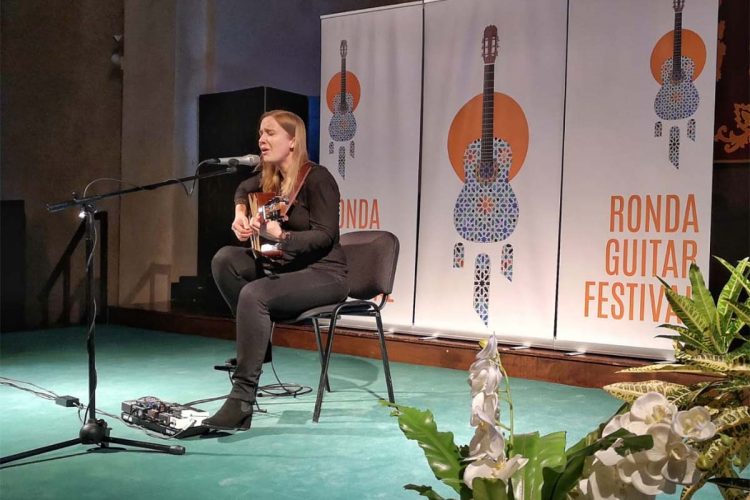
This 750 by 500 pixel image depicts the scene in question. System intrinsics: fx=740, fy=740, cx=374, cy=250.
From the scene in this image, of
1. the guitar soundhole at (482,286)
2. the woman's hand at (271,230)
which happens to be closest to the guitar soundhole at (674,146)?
the guitar soundhole at (482,286)

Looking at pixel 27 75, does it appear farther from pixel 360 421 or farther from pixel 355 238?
pixel 360 421

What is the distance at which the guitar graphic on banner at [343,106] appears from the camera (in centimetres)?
446

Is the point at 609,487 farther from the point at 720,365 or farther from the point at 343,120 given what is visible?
the point at 343,120

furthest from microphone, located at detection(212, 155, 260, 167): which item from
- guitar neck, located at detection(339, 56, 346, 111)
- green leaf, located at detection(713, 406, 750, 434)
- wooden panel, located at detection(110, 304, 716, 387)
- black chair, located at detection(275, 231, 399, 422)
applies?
guitar neck, located at detection(339, 56, 346, 111)

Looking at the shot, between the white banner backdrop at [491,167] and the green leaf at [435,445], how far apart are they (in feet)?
10.4

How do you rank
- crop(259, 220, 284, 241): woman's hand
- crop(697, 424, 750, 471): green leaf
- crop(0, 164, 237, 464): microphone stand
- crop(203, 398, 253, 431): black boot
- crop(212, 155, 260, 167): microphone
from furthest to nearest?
crop(259, 220, 284, 241): woman's hand < crop(203, 398, 253, 431): black boot < crop(212, 155, 260, 167): microphone < crop(0, 164, 237, 464): microphone stand < crop(697, 424, 750, 471): green leaf

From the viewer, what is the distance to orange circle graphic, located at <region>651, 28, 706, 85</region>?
3348mm

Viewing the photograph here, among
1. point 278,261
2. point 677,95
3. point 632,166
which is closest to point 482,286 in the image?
point 632,166

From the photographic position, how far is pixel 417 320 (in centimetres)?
418

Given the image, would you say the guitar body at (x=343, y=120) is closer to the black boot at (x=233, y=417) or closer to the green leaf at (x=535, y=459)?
the black boot at (x=233, y=417)

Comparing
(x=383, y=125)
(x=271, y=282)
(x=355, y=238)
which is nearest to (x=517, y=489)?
(x=271, y=282)

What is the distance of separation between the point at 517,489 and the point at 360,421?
7.29 ft

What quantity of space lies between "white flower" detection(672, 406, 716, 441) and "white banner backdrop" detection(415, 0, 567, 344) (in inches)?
127

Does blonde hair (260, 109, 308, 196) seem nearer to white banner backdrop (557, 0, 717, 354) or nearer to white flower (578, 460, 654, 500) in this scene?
white banner backdrop (557, 0, 717, 354)
